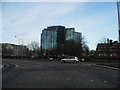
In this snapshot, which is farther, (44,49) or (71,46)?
(44,49)

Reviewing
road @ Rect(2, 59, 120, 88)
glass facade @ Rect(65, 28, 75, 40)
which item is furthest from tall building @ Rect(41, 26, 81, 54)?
road @ Rect(2, 59, 120, 88)

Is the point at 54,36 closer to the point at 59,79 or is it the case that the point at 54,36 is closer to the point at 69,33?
the point at 69,33

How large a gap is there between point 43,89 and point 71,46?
9760 cm

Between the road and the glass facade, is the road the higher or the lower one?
the lower one

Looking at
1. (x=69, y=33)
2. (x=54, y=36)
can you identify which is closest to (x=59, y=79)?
(x=54, y=36)

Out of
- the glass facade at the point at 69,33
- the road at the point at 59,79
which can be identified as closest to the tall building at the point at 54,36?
the glass facade at the point at 69,33

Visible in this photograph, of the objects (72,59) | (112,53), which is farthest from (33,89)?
(112,53)

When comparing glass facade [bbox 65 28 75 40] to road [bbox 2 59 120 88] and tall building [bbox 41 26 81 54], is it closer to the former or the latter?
tall building [bbox 41 26 81 54]

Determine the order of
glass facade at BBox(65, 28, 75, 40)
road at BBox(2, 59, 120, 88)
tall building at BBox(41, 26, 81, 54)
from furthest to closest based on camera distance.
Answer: glass facade at BBox(65, 28, 75, 40)
tall building at BBox(41, 26, 81, 54)
road at BBox(2, 59, 120, 88)

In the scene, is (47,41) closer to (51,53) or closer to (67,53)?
(51,53)

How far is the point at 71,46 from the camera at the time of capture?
357ft

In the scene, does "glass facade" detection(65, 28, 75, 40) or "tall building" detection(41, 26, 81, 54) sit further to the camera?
"glass facade" detection(65, 28, 75, 40)

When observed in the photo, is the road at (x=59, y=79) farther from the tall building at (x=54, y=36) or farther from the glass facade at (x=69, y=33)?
the glass facade at (x=69, y=33)

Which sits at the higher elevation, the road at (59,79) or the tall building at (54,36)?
the tall building at (54,36)
